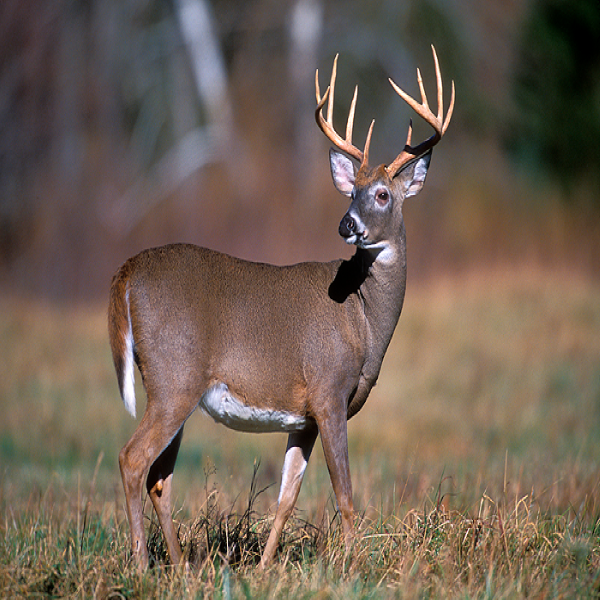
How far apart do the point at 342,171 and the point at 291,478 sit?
72.2 inches

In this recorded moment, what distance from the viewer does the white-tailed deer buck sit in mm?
4223

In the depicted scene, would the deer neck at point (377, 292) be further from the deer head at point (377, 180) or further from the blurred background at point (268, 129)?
the blurred background at point (268, 129)

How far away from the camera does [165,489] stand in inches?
176

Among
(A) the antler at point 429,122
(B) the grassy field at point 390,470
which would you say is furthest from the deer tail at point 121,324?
(A) the antler at point 429,122

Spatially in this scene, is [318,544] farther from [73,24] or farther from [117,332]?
[73,24]

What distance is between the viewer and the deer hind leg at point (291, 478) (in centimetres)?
427

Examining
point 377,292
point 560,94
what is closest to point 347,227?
point 377,292

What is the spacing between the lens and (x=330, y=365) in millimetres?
4449

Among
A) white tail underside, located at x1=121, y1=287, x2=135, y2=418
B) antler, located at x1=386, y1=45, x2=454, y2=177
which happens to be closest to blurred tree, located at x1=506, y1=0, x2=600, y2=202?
antler, located at x1=386, y1=45, x2=454, y2=177

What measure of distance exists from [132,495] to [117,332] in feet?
2.68

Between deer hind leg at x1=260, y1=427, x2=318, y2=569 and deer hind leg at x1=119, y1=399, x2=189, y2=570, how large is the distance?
0.51m

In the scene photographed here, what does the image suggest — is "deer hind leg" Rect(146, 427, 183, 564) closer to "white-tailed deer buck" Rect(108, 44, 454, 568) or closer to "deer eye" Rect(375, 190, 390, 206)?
"white-tailed deer buck" Rect(108, 44, 454, 568)

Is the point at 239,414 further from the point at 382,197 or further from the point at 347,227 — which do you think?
the point at 382,197

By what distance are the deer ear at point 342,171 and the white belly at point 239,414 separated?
4.85ft
